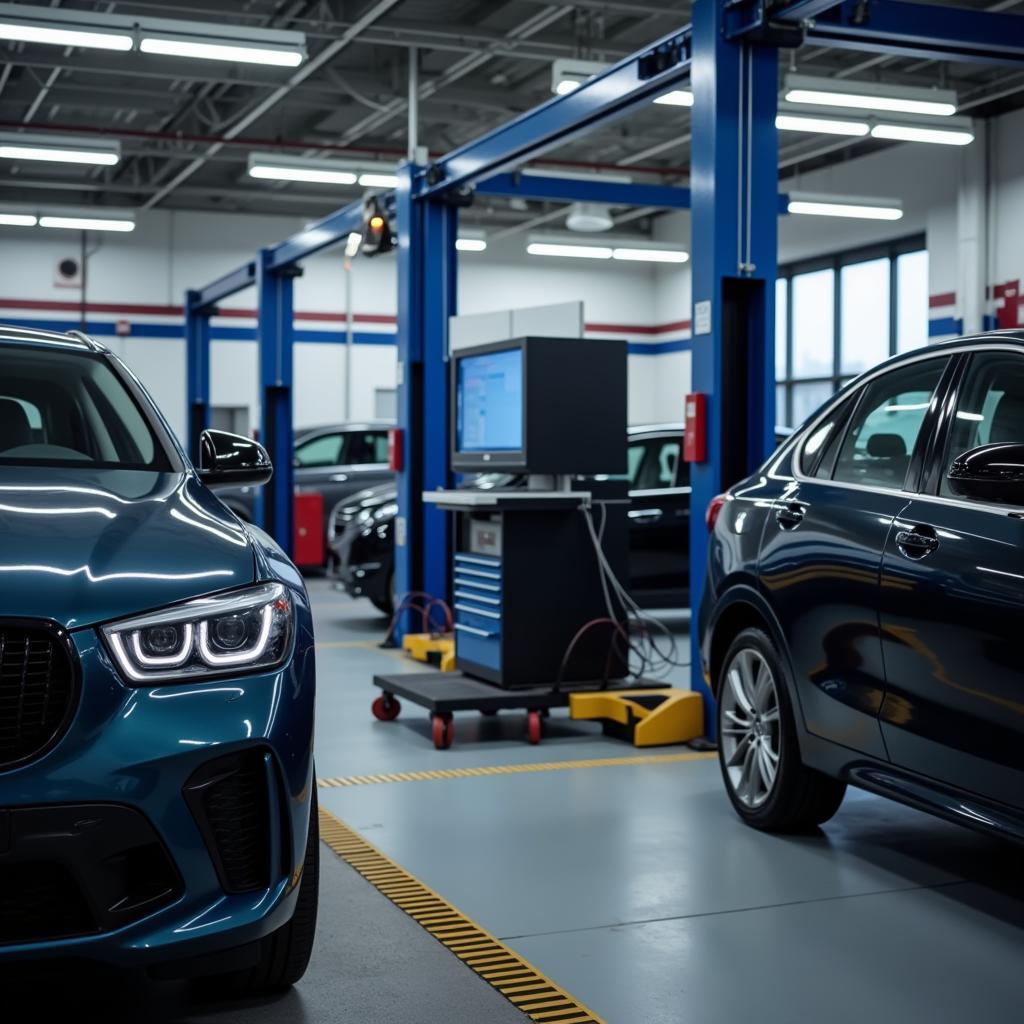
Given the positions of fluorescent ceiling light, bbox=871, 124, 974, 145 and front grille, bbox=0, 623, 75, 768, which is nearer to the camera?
front grille, bbox=0, 623, 75, 768

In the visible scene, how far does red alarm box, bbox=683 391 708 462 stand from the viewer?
6.02m

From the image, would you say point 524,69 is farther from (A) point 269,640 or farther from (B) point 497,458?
(A) point 269,640

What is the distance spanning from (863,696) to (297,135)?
15531 millimetres

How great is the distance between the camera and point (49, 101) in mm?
15688

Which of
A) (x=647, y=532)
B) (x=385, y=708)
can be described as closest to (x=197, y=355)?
(x=647, y=532)

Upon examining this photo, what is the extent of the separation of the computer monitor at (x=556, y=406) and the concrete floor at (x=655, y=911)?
5.16 ft

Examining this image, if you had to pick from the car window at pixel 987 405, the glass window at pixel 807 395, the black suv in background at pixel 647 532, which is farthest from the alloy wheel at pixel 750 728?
the glass window at pixel 807 395

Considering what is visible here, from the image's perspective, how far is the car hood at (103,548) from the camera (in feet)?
7.72

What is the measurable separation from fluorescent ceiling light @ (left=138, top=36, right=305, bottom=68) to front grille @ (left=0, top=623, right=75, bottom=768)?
8.20m

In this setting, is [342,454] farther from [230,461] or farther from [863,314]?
[230,461]

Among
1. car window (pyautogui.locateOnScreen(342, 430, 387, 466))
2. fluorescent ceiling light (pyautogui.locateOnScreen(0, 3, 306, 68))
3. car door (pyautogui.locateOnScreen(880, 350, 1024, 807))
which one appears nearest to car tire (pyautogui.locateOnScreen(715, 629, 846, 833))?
car door (pyautogui.locateOnScreen(880, 350, 1024, 807))

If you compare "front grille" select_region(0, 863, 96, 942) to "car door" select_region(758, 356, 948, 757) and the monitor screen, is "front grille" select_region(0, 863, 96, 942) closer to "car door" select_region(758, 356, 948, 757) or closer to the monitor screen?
"car door" select_region(758, 356, 948, 757)

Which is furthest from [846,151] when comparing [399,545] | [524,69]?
[399,545]

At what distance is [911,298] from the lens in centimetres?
1806
